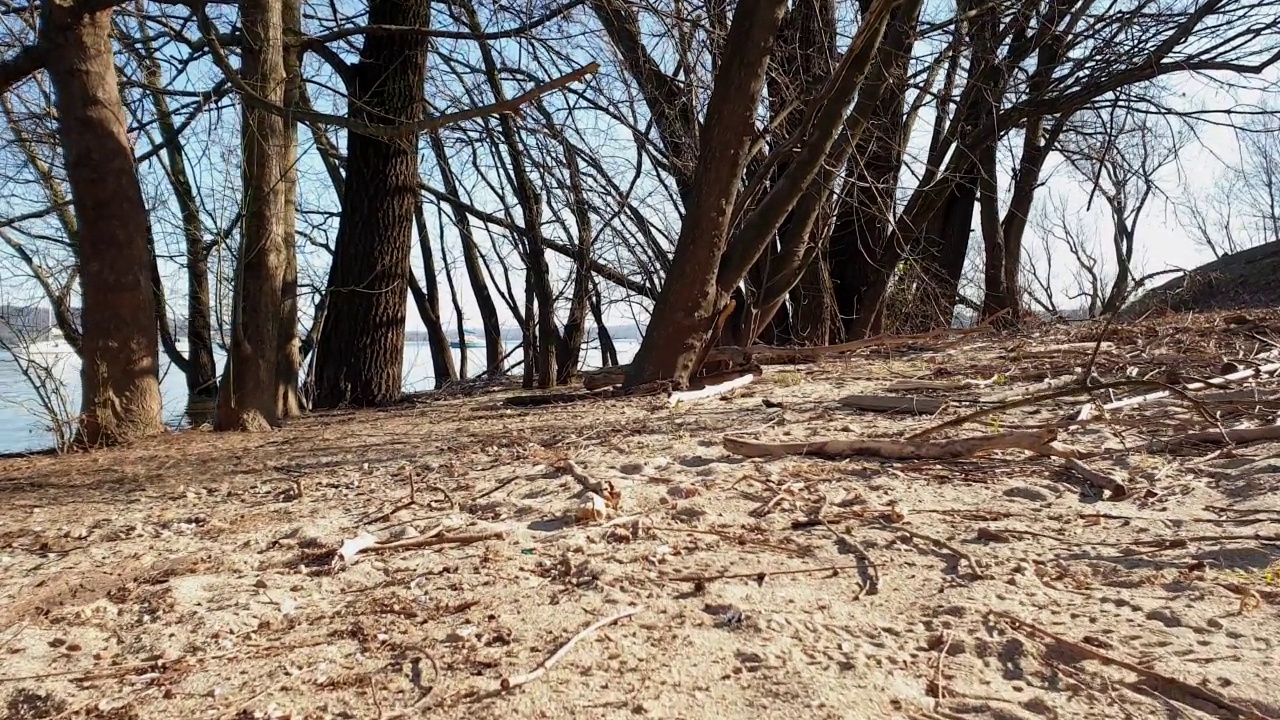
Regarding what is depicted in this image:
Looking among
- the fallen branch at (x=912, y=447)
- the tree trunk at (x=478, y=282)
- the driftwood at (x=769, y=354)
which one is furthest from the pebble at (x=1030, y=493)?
the tree trunk at (x=478, y=282)

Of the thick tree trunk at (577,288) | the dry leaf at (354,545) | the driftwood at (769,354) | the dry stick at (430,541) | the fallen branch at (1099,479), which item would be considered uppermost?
the thick tree trunk at (577,288)

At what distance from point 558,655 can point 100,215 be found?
Result: 14.1ft

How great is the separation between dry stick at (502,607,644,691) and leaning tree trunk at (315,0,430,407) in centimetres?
630

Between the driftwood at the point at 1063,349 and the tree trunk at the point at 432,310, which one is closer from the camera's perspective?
the driftwood at the point at 1063,349

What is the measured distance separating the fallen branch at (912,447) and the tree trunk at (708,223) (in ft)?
6.86

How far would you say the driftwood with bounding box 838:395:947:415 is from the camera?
4.08 m

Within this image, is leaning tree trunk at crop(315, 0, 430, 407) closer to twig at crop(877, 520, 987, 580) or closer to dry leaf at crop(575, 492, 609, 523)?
dry leaf at crop(575, 492, 609, 523)

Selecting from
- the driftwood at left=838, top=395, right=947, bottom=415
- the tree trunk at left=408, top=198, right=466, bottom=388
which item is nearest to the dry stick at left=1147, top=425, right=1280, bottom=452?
the driftwood at left=838, top=395, right=947, bottom=415

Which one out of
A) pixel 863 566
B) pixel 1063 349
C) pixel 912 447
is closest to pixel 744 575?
pixel 863 566

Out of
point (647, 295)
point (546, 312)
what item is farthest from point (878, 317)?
point (546, 312)

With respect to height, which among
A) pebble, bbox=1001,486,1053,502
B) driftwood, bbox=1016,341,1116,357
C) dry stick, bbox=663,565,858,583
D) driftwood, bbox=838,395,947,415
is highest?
driftwood, bbox=1016,341,1116,357

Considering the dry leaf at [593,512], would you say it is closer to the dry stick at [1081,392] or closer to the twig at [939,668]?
the twig at [939,668]

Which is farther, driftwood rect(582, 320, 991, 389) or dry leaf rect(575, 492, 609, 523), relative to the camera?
driftwood rect(582, 320, 991, 389)

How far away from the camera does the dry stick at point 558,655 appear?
1663mm
